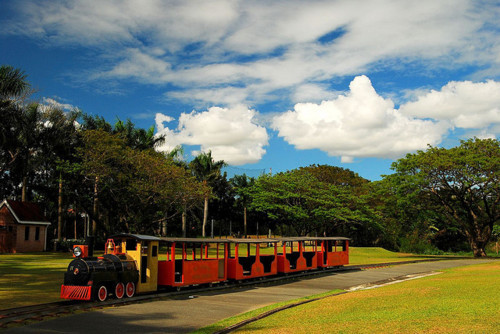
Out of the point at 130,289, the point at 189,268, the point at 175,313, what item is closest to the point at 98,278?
the point at 130,289

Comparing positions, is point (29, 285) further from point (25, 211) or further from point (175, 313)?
point (25, 211)

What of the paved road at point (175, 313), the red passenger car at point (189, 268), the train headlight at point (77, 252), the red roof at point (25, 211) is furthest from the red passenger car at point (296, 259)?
the red roof at point (25, 211)

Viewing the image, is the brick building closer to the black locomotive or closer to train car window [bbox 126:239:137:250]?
train car window [bbox 126:239:137:250]

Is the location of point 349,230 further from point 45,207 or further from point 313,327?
point 313,327

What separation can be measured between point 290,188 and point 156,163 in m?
20.1

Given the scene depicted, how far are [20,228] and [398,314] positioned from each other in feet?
127

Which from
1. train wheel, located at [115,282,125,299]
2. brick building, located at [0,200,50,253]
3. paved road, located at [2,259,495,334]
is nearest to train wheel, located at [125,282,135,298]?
train wheel, located at [115,282,125,299]

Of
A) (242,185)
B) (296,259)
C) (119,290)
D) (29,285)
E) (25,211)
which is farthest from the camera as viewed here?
(242,185)

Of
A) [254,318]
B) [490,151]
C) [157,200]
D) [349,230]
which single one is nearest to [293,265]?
[254,318]

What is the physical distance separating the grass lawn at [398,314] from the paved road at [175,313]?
6.24 feet

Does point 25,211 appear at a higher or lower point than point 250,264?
higher

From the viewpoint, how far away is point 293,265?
88.4 feet

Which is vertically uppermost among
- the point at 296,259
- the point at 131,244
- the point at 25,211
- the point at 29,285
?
the point at 25,211

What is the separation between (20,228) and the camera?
40656 millimetres
